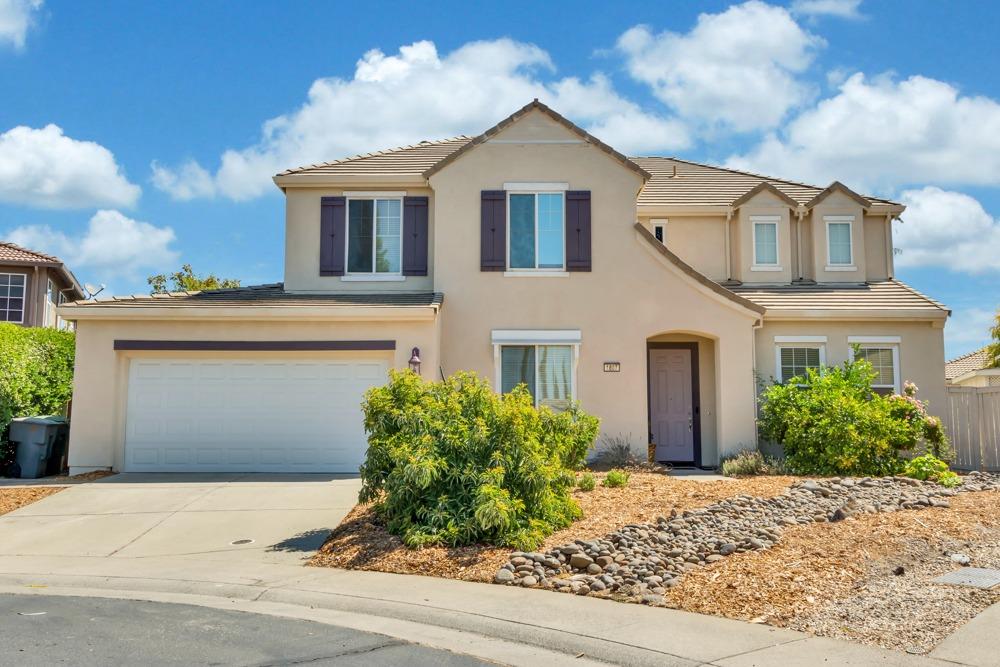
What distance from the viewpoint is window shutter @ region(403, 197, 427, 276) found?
1616 centimetres

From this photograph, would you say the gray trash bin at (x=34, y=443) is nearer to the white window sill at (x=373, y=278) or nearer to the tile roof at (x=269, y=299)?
the tile roof at (x=269, y=299)

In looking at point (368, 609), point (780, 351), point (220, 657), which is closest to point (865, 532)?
point (368, 609)

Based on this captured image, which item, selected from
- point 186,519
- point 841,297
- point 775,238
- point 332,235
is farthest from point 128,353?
point 841,297

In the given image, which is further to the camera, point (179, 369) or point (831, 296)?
point (831, 296)

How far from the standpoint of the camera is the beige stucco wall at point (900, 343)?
16.5 meters

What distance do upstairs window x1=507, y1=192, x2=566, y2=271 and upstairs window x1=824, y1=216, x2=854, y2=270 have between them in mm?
6686

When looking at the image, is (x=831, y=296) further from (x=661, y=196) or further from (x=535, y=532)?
(x=535, y=532)

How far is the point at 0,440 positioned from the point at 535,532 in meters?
11.3

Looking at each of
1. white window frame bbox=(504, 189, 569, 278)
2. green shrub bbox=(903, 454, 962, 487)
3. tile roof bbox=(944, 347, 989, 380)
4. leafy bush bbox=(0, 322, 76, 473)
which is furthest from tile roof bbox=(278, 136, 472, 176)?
tile roof bbox=(944, 347, 989, 380)

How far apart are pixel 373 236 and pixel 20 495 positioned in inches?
301

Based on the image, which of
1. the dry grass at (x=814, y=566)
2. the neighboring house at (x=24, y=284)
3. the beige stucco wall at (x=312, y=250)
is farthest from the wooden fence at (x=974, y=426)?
the neighboring house at (x=24, y=284)

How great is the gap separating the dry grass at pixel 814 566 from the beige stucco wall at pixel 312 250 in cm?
945

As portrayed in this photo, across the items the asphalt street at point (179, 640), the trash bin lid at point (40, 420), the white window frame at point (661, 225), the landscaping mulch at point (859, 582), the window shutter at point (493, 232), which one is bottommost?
the asphalt street at point (179, 640)

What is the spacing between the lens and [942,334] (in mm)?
16609
